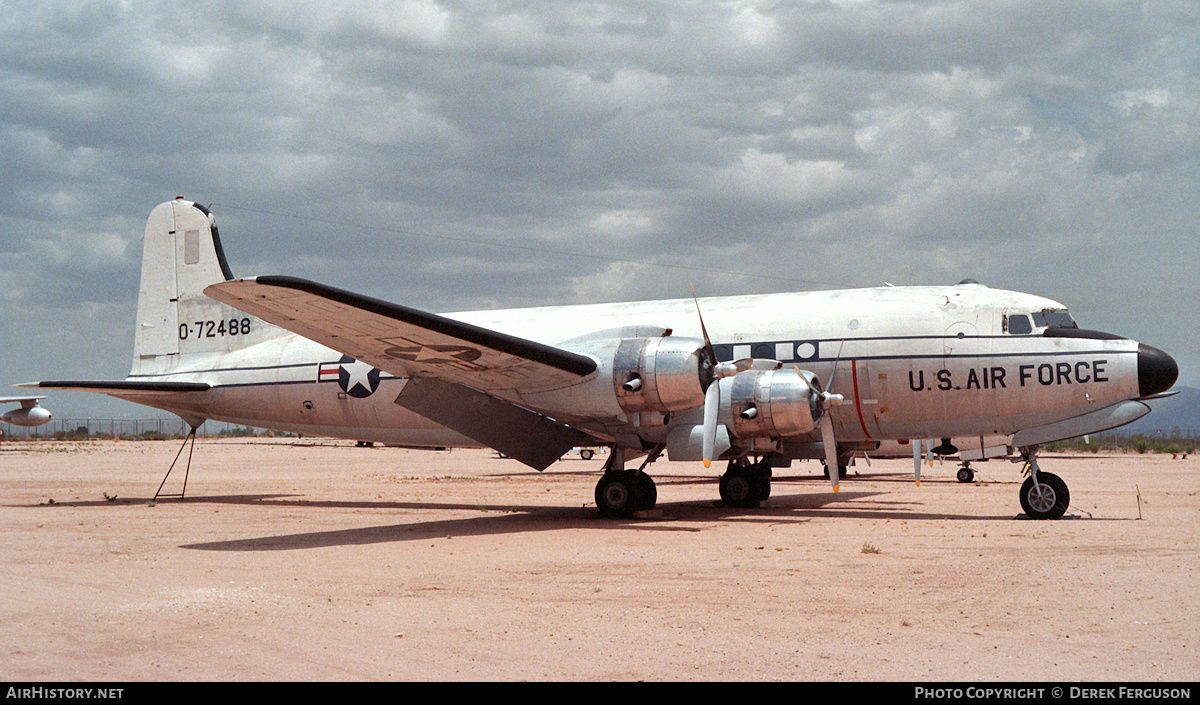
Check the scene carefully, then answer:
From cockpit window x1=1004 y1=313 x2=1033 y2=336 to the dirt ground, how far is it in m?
2.78

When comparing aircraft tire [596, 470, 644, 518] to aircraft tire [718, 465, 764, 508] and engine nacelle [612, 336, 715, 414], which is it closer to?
engine nacelle [612, 336, 715, 414]

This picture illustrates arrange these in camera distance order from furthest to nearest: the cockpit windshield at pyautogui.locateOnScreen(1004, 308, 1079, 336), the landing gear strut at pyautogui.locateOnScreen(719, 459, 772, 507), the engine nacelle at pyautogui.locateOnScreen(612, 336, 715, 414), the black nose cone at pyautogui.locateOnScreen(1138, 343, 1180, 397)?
the landing gear strut at pyautogui.locateOnScreen(719, 459, 772, 507), the cockpit windshield at pyautogui.locateOnScreen(1004, 308, 1079, 336), the black nose cone at pyautogui.locateOnScreen(1138, 343, 1180, 397), the engine nacelle at pyautogui.locateOnScreen(612, 336, 715, 414)

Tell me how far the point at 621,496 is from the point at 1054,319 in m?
6.97

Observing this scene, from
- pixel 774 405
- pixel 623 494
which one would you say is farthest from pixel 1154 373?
pixel 623 494

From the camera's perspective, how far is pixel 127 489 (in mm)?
22484

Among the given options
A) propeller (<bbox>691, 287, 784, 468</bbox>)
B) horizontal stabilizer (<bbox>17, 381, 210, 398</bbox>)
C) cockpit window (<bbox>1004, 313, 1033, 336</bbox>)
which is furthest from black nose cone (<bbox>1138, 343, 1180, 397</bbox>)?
horizontal stabilizer (<bbox>17, 381, 210, 398</bbox>)

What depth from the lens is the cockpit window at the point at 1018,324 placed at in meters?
14.7

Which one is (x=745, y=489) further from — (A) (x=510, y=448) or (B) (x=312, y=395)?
(B) (x=312, y=395)

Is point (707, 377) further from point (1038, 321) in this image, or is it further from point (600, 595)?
point (600, 595)

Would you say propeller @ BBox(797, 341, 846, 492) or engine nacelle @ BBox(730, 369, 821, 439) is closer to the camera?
engine nacelle @ BBox(730, 369, 821, 439)

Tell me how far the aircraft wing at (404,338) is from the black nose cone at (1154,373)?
7.64 m

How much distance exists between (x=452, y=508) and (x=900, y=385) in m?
7.76

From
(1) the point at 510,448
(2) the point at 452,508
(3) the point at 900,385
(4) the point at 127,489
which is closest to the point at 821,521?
(3) the point at 900,385

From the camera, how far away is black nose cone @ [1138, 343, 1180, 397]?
13.7 metres
